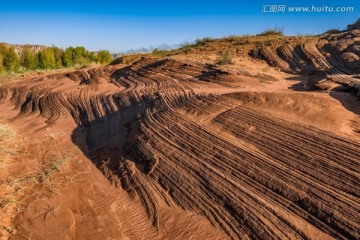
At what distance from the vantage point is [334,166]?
5355 millimetres

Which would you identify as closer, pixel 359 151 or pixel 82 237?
pixel 82 237

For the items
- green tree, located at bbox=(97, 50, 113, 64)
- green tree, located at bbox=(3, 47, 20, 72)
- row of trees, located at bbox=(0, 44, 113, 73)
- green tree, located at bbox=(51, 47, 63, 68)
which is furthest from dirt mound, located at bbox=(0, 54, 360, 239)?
green tree, located at bbox=(51, 47, 63, 68)

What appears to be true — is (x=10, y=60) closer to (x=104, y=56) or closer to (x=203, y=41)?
(x=104, y=56)

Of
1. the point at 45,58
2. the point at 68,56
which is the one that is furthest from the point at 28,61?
the point at 68,56

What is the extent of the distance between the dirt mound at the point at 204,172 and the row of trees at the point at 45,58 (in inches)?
1226

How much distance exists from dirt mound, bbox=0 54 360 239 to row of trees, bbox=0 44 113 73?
102 feet

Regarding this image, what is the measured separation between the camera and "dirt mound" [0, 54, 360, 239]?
489 cm

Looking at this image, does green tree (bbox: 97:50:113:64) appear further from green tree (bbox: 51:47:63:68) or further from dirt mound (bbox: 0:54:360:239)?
dirt mound (bbox: 0:54:360:239)

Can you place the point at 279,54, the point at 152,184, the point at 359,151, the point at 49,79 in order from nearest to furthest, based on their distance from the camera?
the point at 359,151 < the point at 152,184 < the point at 279,54 < the point at 49,79

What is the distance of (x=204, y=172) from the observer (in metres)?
6.00

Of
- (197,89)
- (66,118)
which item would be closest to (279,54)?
(197,89)

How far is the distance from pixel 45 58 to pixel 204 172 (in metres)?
42.8

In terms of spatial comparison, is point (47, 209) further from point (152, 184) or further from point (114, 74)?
point (114, 74)

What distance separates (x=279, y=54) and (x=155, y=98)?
7969 mm
